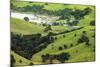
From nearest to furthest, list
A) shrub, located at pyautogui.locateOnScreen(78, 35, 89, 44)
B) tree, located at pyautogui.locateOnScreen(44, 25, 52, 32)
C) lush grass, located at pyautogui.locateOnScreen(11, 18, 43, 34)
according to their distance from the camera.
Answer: lush grass, located at pyautogui.locateOnScreen(11, 18, 43, 34)
tree, located at pyautogui.locateOnScreen(44, 25, 52, 32)
shrub, located at pyautogui.locateOnScreen(78, 35, 89, 44)

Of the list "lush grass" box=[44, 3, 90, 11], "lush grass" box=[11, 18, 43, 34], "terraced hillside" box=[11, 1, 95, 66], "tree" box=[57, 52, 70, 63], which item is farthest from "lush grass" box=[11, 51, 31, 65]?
"lush grass" box=[44, 3, 90, 11]

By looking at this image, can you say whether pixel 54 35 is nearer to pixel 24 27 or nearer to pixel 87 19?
pixel 24 27

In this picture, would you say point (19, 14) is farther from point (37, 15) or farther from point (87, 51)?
point (87, 51)

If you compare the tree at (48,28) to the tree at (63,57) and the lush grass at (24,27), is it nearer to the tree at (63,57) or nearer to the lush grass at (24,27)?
the lush grass at (24,27)

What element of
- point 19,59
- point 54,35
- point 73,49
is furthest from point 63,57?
point 19,59

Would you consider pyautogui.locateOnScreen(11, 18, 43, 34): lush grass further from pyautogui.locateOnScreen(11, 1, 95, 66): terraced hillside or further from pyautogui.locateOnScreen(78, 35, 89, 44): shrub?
pyautogui.locateOnScreen(78, 35, 89, 44): shrub

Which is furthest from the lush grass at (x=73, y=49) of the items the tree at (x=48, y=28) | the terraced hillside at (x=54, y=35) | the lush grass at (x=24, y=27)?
the lush grass at (x=24, y=27)
